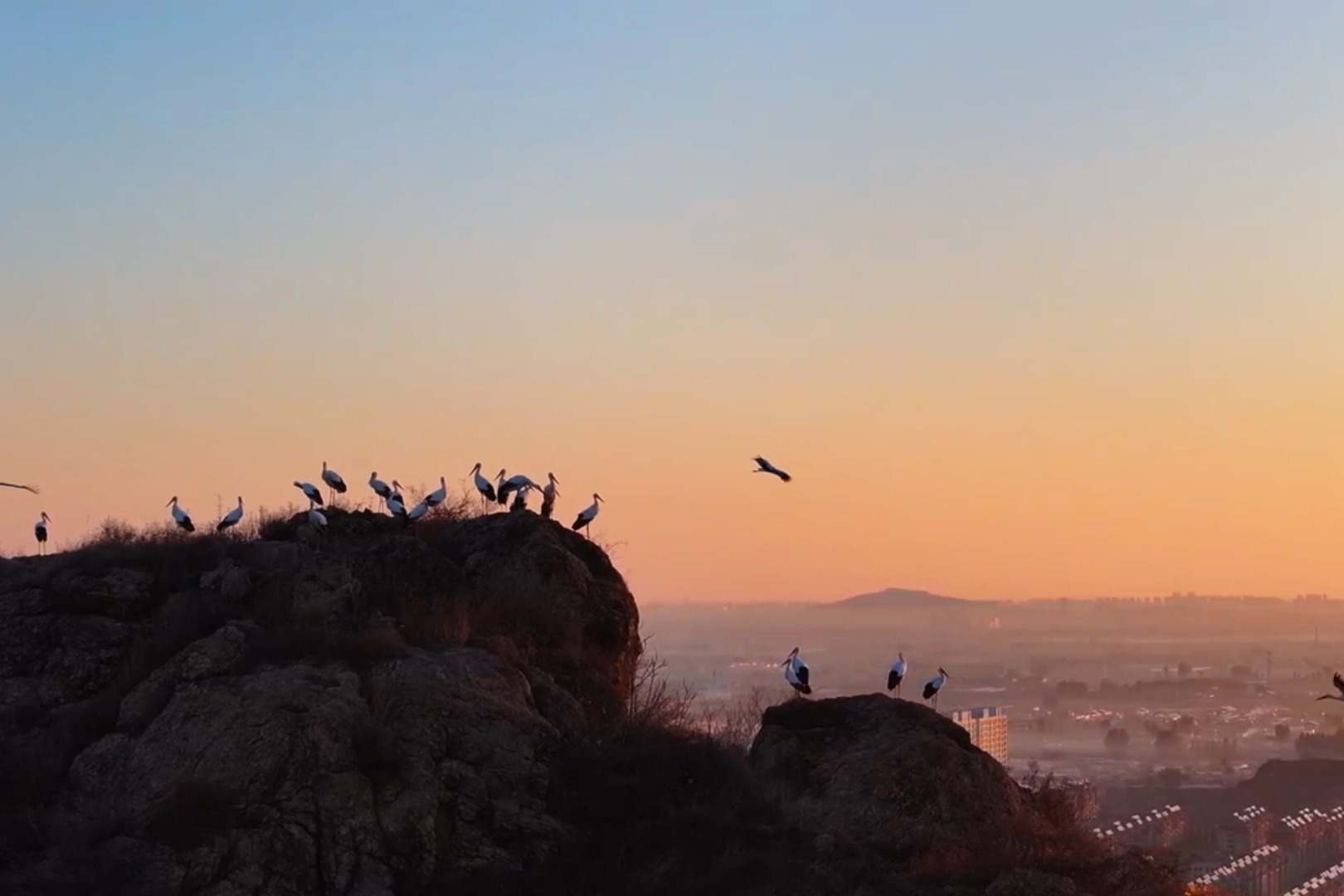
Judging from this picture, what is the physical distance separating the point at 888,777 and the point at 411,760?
7.44m

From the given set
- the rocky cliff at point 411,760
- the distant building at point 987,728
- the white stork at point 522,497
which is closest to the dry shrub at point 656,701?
the rocky cliff at point 411,760

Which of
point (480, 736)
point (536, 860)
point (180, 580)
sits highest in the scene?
point (180, 580)

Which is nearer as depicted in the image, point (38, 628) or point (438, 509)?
point (38, 628)

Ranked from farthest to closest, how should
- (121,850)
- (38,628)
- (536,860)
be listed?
(38,628) < (536,860) < (121,850)

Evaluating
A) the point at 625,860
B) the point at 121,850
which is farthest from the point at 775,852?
the point at 121,850

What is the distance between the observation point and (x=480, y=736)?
933 inches

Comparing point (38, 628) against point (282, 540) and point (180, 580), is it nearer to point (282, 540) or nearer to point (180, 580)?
point (180, 580)

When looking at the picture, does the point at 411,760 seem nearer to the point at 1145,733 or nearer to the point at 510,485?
the point at 510,485

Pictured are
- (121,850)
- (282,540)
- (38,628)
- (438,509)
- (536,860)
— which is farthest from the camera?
(438,509)

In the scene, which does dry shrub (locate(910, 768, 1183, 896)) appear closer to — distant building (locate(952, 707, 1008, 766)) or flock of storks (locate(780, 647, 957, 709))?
flock of storks (locate(780, 647, 957, 709))

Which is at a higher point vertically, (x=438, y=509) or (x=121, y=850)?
(x=438, y=509)

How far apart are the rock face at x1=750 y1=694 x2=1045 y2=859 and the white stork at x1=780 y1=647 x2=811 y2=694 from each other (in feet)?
4.61

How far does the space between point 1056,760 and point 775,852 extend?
92329 millimetres

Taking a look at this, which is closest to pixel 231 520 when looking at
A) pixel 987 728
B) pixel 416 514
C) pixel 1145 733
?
pixel 416 514
